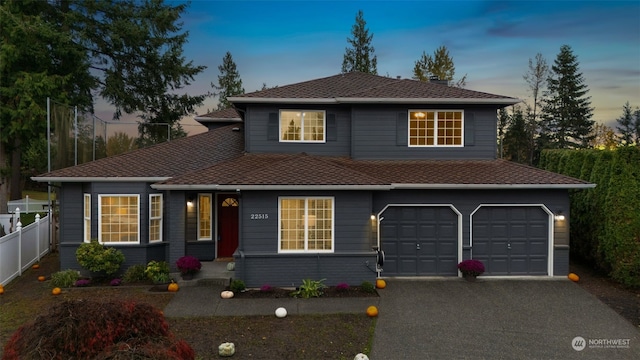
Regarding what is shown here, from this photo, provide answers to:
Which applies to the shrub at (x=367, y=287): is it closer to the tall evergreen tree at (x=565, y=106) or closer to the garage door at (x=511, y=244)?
the garage door at (x=511, y=244)

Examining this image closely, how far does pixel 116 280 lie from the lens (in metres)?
11.2

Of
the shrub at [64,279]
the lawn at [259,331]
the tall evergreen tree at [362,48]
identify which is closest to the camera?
the lawn at [259,331]

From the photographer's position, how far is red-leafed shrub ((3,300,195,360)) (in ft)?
12.8

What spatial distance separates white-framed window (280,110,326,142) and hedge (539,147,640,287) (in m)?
9.16

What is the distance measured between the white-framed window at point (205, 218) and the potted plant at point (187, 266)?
2200 mm

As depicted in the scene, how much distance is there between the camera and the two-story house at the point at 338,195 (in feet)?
35.2

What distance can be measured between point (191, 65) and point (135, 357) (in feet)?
75.6

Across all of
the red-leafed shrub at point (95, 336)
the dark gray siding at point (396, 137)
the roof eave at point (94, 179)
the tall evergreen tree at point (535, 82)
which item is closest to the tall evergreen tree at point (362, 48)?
the tall evergreen tree at point (535, 82)

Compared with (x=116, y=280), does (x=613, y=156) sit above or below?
above

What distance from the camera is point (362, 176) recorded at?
10859 mm

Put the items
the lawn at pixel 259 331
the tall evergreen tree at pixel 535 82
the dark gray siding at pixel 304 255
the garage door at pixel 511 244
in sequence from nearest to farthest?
the lawn at pixel 259 331, the dark gray siding at pixel 304 255, the garage door at pixel 511 244, the tall evergreen tree at pixel 535 82

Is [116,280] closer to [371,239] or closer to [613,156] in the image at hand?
[371,239]

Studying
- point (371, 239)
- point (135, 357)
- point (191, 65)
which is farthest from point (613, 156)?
point (191, 65)

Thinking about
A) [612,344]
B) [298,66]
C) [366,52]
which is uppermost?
[366,52]
